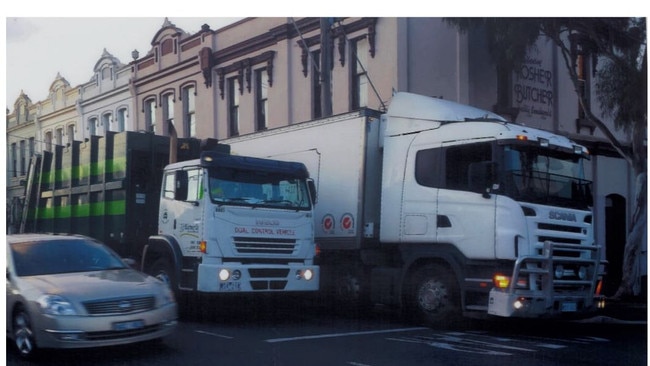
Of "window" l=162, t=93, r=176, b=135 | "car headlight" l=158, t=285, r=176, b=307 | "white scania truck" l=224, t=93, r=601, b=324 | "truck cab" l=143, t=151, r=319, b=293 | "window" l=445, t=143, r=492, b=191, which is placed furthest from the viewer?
"window" l=162, t=93, r=176, b=135

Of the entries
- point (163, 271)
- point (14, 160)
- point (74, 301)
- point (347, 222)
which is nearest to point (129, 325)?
point (74, 301)

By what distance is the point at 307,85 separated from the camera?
10547 millimetres

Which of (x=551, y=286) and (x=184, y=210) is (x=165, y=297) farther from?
(x=551, y=286)

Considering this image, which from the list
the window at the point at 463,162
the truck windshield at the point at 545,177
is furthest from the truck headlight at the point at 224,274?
the truck windshield at the point at 545,177

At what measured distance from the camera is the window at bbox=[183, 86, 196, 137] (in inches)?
412

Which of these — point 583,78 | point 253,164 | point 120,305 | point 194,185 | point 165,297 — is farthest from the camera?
point 583,78

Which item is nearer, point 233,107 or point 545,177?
point 545,177

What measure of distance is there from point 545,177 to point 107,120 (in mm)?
5315

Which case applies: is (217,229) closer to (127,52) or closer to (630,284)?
(127,52)

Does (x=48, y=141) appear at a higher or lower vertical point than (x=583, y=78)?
lower

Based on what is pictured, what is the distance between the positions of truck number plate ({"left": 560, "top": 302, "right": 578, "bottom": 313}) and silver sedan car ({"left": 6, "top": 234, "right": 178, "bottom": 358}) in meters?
4.40

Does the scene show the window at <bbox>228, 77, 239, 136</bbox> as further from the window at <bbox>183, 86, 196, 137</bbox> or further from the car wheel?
the car wheel

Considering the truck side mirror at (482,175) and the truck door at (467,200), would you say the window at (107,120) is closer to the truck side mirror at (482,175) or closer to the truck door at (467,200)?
the truck door at (467,200)

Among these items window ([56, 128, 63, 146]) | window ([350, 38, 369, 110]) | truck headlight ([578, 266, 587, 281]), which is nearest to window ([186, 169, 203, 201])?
window ([56, 128, 63, 146])
